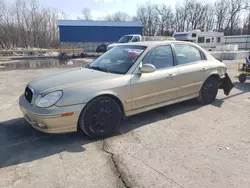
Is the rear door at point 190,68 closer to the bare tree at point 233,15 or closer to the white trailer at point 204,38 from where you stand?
the white trailer at point 204,38

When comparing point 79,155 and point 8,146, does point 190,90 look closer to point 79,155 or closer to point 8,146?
point 79,155

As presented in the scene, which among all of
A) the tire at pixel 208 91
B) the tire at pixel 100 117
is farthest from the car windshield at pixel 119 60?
the tire at pixel 208 91

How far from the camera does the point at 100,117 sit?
324 cm

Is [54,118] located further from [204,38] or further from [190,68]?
[204,38]

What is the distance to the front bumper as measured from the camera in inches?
113

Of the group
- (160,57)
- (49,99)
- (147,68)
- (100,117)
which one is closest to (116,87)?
(100,117)

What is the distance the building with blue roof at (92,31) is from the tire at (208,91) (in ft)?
75.7

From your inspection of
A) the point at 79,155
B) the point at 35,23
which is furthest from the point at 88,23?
the point at 79,155

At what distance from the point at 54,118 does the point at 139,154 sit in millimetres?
1361

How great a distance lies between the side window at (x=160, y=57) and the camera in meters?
3.80

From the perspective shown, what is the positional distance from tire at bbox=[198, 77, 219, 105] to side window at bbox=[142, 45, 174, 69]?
1270 millimetres

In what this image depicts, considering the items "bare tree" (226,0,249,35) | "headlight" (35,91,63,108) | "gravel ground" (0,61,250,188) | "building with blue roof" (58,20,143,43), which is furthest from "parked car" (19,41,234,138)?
"bare tree" (226,0,249,35)

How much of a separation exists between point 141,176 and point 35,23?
40265mm

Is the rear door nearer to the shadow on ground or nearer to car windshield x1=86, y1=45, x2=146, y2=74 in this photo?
the shadow on ground
